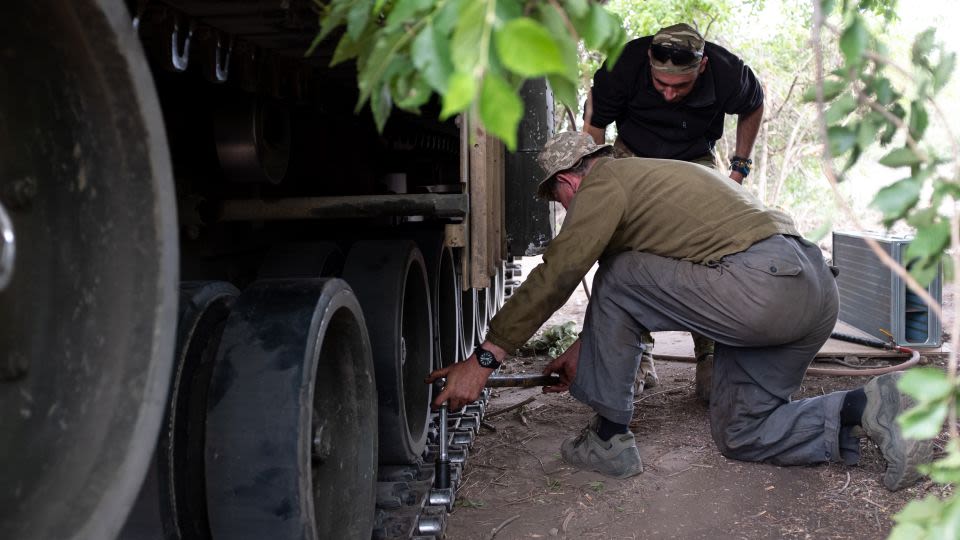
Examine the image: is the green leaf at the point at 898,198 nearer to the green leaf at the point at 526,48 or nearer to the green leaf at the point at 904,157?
the green leaf at the point at 904,157

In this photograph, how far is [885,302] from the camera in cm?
576

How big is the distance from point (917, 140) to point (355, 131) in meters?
4.34

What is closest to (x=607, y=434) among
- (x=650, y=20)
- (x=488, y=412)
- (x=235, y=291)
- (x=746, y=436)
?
(x=746, y=436)

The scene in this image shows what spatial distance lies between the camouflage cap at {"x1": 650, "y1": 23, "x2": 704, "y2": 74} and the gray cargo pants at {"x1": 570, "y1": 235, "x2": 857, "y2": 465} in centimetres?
119

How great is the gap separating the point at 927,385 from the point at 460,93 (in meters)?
0.64

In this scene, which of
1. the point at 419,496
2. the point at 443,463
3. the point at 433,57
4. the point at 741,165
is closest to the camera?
the point at 433,57

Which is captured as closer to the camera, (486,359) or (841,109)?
(841,109)

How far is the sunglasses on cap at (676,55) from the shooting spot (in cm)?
427

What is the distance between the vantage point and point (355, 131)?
5.35 metres

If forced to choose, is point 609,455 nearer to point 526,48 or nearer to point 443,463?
point 443,463

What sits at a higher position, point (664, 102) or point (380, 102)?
point (380, 102)

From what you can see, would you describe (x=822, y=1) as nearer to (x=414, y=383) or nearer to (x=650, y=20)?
(x=414, y=383)

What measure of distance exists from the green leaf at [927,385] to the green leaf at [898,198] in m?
0.20

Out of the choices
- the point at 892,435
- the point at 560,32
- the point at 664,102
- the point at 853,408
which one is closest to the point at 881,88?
the point at 560,32
